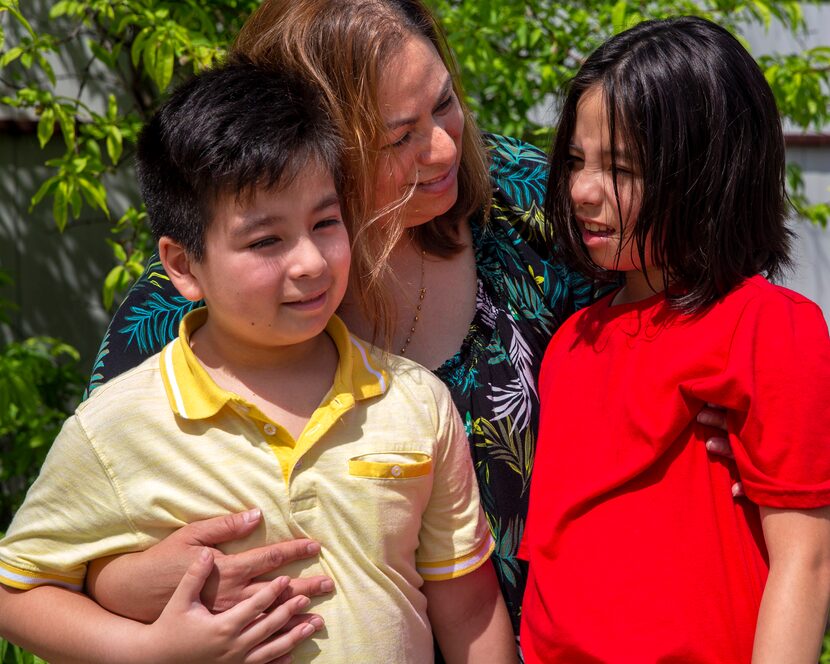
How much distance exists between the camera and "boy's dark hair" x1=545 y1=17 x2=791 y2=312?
1729 millimetres

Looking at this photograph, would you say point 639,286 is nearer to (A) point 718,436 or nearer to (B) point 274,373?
(A) point 718,436

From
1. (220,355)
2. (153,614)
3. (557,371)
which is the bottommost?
(153,614)

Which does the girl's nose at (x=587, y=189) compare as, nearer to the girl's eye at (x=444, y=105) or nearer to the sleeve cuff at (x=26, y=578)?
the girl's eye at (x=444, y=105)

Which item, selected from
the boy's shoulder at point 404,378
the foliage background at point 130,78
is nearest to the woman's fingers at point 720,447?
the boy's shoulder at point 404,378

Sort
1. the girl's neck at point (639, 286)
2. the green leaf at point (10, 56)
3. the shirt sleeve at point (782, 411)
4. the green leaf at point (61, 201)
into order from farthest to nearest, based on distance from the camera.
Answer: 1. the green leaf at point (61, 201)
2. the green leaf at point (10, 56)
3. the girl's neck at point (639, 286)
4. the shirt sleeve at point (782, 411)

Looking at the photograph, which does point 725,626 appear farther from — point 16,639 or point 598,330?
point 16,639

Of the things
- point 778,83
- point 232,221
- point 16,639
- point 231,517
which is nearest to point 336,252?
point 232,221

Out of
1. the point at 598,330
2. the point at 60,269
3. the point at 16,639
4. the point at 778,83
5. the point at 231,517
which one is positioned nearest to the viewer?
the point at 231,517

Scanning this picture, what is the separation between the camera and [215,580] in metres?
1.60

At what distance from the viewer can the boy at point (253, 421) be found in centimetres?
159

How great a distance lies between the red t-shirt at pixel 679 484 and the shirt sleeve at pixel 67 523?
693 millimetres

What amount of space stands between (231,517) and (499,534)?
58 cm

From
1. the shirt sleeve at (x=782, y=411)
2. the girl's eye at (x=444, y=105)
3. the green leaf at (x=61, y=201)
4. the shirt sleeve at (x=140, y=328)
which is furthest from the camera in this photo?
the green leaf at (x=61, y=201)

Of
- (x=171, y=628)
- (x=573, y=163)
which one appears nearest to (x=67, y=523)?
(x=171, y=628)
